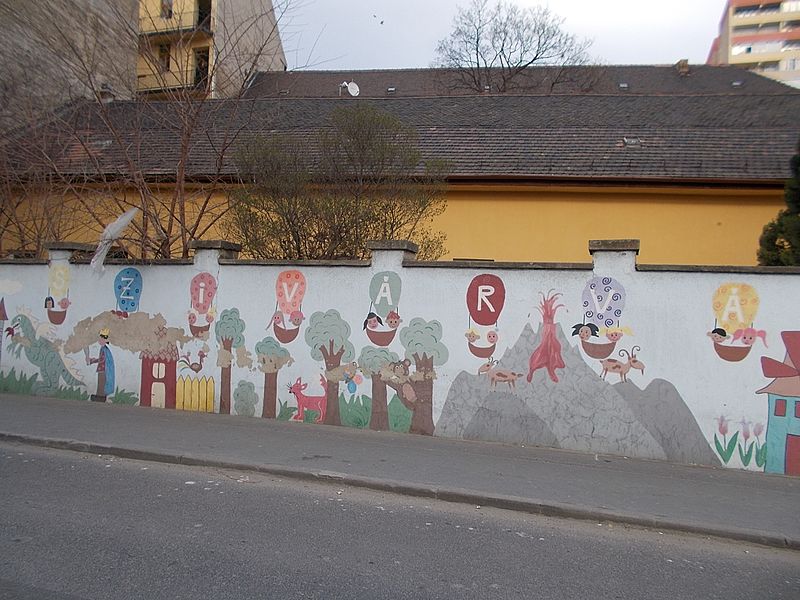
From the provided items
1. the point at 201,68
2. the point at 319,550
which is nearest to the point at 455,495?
the point at 319,550

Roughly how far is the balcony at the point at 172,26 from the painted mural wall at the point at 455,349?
440 cm

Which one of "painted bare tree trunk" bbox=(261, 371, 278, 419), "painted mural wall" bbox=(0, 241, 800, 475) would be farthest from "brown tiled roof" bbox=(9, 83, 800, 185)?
"painted bare tree trunk" bbox=(261, 371, 278, 419)

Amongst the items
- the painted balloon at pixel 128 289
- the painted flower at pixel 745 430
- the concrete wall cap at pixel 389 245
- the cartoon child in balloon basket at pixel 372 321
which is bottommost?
the painted flower at pixel 745 430

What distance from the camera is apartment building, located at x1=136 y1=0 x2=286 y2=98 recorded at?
38.0ft

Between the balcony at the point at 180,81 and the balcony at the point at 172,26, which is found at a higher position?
the balcony at the point at 172,26

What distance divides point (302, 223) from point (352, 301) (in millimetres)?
1399

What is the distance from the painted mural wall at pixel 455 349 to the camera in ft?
26.0

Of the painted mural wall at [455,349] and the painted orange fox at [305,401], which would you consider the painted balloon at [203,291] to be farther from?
the painted orange fox at [305,401]

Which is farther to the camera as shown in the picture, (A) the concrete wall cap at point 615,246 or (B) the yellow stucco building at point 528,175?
(B) the yellow stucco building at point 528,175

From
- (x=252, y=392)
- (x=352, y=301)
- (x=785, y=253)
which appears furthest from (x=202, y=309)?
(x=785, y=253)

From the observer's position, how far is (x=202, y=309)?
10117 millimetres

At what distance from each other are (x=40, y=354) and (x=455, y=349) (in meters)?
7.21

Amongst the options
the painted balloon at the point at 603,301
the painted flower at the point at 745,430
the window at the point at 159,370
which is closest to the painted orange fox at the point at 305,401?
the window at the point at 159,370

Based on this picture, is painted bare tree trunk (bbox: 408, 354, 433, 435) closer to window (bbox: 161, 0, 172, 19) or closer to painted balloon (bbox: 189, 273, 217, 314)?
painted balloon (bbox: 189, 273, 217, 314)
